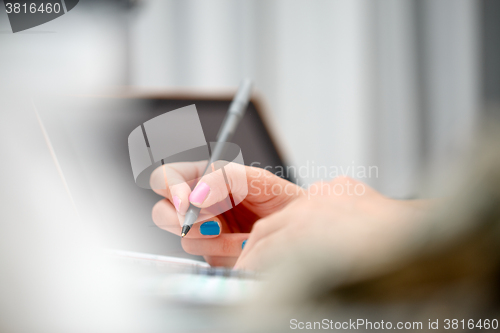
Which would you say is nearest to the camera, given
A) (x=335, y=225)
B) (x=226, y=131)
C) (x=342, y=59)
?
(x=335, y=225)

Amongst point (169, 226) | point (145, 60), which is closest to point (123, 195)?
point (169, 226)

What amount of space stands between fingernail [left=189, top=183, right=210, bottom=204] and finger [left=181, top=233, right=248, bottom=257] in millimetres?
23

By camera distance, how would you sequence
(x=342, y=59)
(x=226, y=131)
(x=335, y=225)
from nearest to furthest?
(x=335, y=225) < (x=226, y=131) < (x=342, y=59)

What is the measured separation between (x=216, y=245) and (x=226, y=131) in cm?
8

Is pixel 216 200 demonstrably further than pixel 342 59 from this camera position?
No

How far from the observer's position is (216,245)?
161 mm

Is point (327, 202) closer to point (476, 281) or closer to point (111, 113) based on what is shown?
point (476, 281)

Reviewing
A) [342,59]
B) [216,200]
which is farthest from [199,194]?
[342,59]

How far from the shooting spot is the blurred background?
1.83ft

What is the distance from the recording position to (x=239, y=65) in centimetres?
59

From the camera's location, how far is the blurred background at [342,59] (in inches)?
22.0

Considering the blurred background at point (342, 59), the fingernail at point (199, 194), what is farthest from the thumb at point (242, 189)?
the blurred background at point (342, 59)

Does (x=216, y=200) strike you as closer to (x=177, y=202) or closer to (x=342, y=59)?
(x=177, y=202)

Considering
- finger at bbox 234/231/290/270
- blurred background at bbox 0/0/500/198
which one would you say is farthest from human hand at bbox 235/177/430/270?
blurred background at bbox 0/0/500/198
